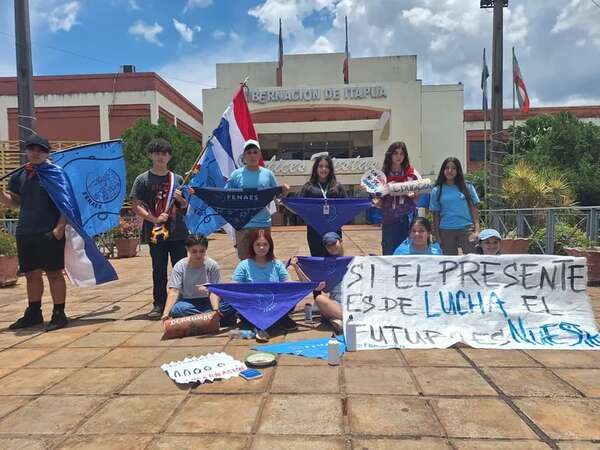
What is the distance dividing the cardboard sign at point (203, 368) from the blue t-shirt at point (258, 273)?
1074 mm

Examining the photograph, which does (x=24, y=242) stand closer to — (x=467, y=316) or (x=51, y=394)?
(x=51, y=394)

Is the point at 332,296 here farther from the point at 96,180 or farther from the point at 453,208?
the point at 96,180

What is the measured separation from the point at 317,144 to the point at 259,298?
33441mm

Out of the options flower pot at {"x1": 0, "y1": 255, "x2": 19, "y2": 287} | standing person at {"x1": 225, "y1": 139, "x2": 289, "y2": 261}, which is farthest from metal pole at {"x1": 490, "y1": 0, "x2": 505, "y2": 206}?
flower pot at {"x1": 0, "y1": 255, "x2": 19, "y2": 287}

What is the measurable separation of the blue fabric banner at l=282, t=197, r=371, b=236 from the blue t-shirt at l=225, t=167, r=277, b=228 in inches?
9.7

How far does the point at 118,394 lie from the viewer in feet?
10.4

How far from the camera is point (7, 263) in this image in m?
8.03

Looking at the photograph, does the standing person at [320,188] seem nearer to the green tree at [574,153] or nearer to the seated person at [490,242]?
the seated person at [490,242]

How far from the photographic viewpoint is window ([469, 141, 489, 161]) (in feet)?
140

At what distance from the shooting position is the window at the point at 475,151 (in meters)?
42.8

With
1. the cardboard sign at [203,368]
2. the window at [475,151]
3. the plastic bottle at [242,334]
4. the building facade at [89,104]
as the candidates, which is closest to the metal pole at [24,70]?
the plastic bottle at [242,334]

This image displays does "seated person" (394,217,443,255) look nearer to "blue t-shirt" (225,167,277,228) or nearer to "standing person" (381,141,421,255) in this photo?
"standing person" (381,141,421,255)

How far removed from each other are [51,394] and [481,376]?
2836mm

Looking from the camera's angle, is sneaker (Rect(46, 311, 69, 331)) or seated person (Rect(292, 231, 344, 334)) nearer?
seated person (Rect(292, 231, 344, 334))
